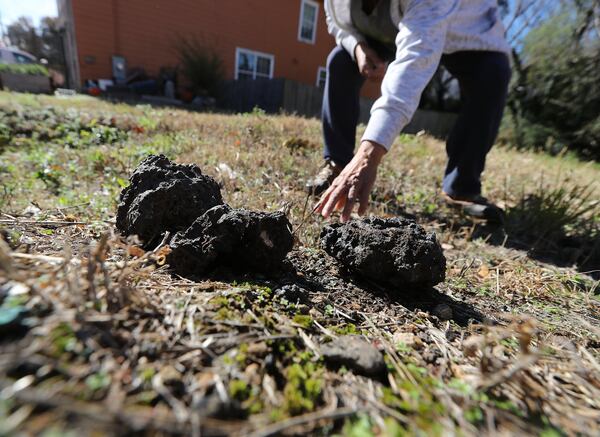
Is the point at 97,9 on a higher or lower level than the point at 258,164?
higher

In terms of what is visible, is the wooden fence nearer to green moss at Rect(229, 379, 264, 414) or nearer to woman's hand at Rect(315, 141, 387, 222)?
woman's hand at Rect(315, 141, 387, 222)

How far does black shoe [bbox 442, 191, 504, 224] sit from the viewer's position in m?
2.80

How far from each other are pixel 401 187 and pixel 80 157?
3.23 m

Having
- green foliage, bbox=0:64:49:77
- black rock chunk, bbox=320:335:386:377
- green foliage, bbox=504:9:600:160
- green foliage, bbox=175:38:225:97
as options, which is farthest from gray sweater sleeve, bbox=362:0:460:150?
green foliage, bbox=0:64:49:77

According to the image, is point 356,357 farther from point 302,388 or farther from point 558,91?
point 558,91

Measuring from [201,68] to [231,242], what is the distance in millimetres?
12715

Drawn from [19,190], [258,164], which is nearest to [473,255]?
[258,164]

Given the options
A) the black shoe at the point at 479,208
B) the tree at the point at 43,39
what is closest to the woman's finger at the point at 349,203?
the black shoe at the point at 479,208

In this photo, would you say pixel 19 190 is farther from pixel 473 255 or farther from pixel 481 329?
pixel 473 255

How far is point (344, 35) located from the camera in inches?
123

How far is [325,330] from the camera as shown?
3.73 ft

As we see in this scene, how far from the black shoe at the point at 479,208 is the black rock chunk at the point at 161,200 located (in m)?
2.16

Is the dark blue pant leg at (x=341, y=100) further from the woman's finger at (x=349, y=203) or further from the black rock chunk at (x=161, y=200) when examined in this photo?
the black rock chunk at (x=161, y=200)

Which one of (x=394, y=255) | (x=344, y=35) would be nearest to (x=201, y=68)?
(x=344, y=35)
